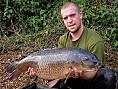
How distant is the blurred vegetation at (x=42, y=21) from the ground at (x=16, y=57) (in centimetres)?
14

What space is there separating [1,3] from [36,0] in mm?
758

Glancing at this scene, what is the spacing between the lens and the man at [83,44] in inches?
117

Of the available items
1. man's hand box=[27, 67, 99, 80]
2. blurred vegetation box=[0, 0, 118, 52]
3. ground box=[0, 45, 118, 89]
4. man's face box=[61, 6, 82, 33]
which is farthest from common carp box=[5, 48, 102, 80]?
blurred vegetation box=[0, 0, 118, 52]

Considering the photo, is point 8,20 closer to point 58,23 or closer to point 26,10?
point 26,10

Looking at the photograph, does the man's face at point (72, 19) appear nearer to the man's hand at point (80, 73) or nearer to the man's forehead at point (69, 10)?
the man's forehead at point (69, 10)

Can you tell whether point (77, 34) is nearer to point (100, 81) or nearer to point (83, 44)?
point (83, 44)

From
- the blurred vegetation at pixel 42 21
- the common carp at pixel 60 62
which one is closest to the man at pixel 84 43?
the common carp at pixel 60 62

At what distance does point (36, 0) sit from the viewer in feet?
20.4

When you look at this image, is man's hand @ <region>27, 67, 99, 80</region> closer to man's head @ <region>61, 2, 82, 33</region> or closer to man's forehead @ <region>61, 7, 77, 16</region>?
man's head @ <region>61, 2, 82, 33</region>

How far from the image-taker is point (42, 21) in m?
5.83

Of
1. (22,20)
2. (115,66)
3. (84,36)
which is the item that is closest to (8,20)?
(22,20)

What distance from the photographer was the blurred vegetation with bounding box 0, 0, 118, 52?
5152 millimetres

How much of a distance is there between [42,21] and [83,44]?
2.88 meters

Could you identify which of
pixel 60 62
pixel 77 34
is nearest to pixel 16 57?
pixel 77 34
